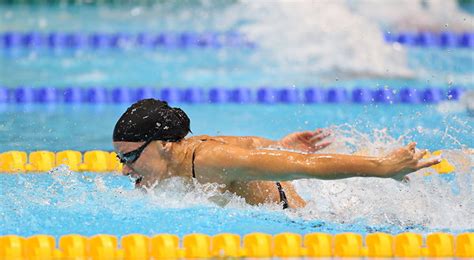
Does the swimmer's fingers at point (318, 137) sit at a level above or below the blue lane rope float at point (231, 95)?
below

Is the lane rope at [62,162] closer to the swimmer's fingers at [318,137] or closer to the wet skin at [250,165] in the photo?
the swimmer's fingers at [318,137]

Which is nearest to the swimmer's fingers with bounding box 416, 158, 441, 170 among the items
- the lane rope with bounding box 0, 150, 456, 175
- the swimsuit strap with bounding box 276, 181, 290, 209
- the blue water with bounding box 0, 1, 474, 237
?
the blue water with bounding box 0, 1, 474, 237

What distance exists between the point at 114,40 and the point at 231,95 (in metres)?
2.41

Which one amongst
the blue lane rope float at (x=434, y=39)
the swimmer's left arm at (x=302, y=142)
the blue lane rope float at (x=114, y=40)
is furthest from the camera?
the blue lane rope float at (x=434, y=39)

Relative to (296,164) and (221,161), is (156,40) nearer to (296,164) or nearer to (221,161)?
(221,161)

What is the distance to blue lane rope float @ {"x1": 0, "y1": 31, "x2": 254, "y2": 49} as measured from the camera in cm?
834

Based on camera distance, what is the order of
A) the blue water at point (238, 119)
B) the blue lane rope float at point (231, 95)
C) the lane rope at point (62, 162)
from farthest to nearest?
the blue lane rope float at point (231, 95), the lane rope at point (62, 162), the blue water at point (238, 119)

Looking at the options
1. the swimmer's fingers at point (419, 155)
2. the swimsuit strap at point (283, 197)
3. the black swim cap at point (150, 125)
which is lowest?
the swimsuit strap at point (283, 197)

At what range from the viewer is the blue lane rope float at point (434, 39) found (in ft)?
27.8

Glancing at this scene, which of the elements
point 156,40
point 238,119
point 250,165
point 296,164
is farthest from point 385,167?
point 156,40

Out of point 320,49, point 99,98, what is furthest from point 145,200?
point 320,49

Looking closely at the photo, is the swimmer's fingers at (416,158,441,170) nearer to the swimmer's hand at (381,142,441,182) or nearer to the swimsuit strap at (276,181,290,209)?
the swimmer's hand at (381,142,441,182)

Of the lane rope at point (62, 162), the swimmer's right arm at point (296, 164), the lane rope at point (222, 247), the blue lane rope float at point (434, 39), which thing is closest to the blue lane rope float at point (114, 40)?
the blue lane rope float at point (434, 39)

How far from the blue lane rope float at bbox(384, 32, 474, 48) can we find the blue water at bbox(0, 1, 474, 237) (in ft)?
0.68
